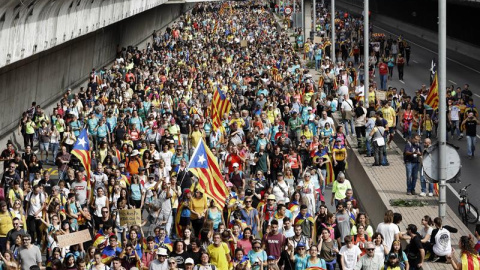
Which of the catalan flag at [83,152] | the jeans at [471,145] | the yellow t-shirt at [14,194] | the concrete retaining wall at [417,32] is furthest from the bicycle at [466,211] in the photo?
the concrete retaining wall at [417,32]

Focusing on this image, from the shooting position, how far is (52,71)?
42.7m

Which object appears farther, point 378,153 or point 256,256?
point 378,153

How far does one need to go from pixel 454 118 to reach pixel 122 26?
33.3m

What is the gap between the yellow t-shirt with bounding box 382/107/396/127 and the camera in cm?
3077

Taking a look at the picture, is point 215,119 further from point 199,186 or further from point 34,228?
point 34,228

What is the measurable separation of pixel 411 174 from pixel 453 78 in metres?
27.4

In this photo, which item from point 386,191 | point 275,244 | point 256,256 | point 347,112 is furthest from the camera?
point 347,112

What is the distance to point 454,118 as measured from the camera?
3328 cm

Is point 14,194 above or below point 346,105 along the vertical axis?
above

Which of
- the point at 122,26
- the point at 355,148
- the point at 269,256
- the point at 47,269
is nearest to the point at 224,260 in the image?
the point at 269,256

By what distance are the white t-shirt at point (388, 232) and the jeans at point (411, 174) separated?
6.34 meters

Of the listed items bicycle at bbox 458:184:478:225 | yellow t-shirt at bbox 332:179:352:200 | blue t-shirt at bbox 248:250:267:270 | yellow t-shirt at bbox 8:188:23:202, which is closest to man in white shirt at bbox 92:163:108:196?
yellow t-shirt at bbox 8:188:23:202

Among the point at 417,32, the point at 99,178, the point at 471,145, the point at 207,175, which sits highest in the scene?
the point at 207,175

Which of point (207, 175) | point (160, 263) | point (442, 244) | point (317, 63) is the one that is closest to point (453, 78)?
point (317, 63)
